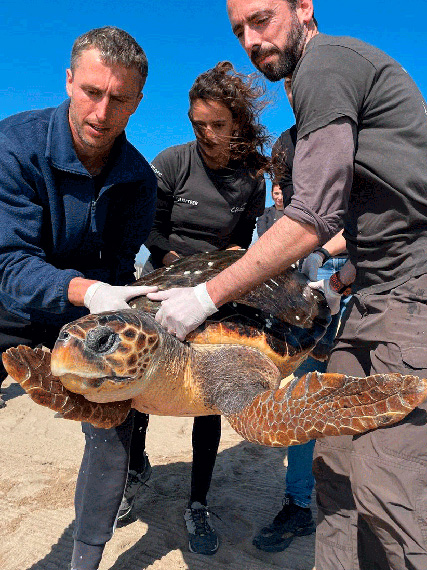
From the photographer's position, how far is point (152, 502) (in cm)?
314

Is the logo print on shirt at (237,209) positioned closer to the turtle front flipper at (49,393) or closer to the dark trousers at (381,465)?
the dark trousers at (381,465)

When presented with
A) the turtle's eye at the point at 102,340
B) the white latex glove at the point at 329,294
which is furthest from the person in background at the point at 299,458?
the turtle's eye at the point at 102,340

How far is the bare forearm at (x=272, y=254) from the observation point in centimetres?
163

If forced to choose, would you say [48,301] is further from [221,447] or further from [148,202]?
[221,447]

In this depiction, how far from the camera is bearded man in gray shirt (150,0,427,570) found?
1539 millimetres

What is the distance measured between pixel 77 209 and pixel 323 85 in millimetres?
1398

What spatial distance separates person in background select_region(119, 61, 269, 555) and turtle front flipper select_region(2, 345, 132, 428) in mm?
965

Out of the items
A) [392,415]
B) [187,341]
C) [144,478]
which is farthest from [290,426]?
[144,478]

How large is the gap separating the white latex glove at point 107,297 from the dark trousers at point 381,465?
97 centimetres

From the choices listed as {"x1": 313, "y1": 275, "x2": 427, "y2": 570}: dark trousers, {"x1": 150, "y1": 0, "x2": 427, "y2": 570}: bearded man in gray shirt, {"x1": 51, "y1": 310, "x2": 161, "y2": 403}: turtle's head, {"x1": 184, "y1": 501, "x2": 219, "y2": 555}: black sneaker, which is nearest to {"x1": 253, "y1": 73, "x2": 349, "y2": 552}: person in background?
{"x1": 184, "y1": 501, "x2": 219, "y2": 555}: black sneaker

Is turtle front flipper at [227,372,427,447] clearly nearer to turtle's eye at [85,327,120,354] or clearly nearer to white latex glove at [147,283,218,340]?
white latex glove at [147,283,218,340]

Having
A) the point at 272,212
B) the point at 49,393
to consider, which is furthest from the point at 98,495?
the point at 272,212

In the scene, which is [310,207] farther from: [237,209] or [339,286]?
[237,209]

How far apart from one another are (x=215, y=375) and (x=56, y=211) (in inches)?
45.4
